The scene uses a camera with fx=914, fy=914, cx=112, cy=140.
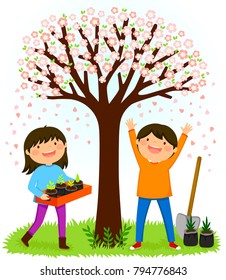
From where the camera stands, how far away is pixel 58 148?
11.8 m

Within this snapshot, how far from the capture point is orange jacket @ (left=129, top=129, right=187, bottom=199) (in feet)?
38.2

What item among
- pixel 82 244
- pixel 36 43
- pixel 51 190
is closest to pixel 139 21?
pixel 36 43

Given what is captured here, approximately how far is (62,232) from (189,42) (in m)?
2.97

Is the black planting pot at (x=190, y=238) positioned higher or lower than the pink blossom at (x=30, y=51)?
lower

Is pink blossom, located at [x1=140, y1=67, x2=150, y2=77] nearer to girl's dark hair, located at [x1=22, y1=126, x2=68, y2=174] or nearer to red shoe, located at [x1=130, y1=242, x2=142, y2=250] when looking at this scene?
girl's dark hair, located at [x1=22, y1=126, x2=68, y2=174]

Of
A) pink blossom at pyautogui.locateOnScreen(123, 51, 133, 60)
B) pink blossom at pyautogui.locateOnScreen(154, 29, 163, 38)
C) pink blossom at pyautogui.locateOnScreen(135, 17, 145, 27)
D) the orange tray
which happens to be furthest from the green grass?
pink blossom at pyautogui.locateOnScreen(135, 17, 145, 27)

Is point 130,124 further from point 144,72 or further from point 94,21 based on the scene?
point 94,21

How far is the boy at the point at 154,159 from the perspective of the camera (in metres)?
11.6

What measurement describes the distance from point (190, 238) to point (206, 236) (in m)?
0.21

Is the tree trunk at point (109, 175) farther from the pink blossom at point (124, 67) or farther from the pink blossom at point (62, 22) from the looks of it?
the pink blossom at point (62, 22)

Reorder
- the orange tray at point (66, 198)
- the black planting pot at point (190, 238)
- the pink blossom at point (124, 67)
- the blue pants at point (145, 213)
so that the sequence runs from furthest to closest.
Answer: the black planting pot at point (190, 238)
the pink blossom at point (124, 67)
the blue pants at point (145, 213)
the orange tray at point (66, 198)

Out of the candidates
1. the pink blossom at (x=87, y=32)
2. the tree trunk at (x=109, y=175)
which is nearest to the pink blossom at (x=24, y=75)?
the pink blossom at (x=87, y=32)

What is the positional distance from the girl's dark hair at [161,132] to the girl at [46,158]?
3.49 ft

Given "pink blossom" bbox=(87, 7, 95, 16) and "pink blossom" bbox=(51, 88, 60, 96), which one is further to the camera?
"pink blossom" bbox=(87, 7, 95, 16)
